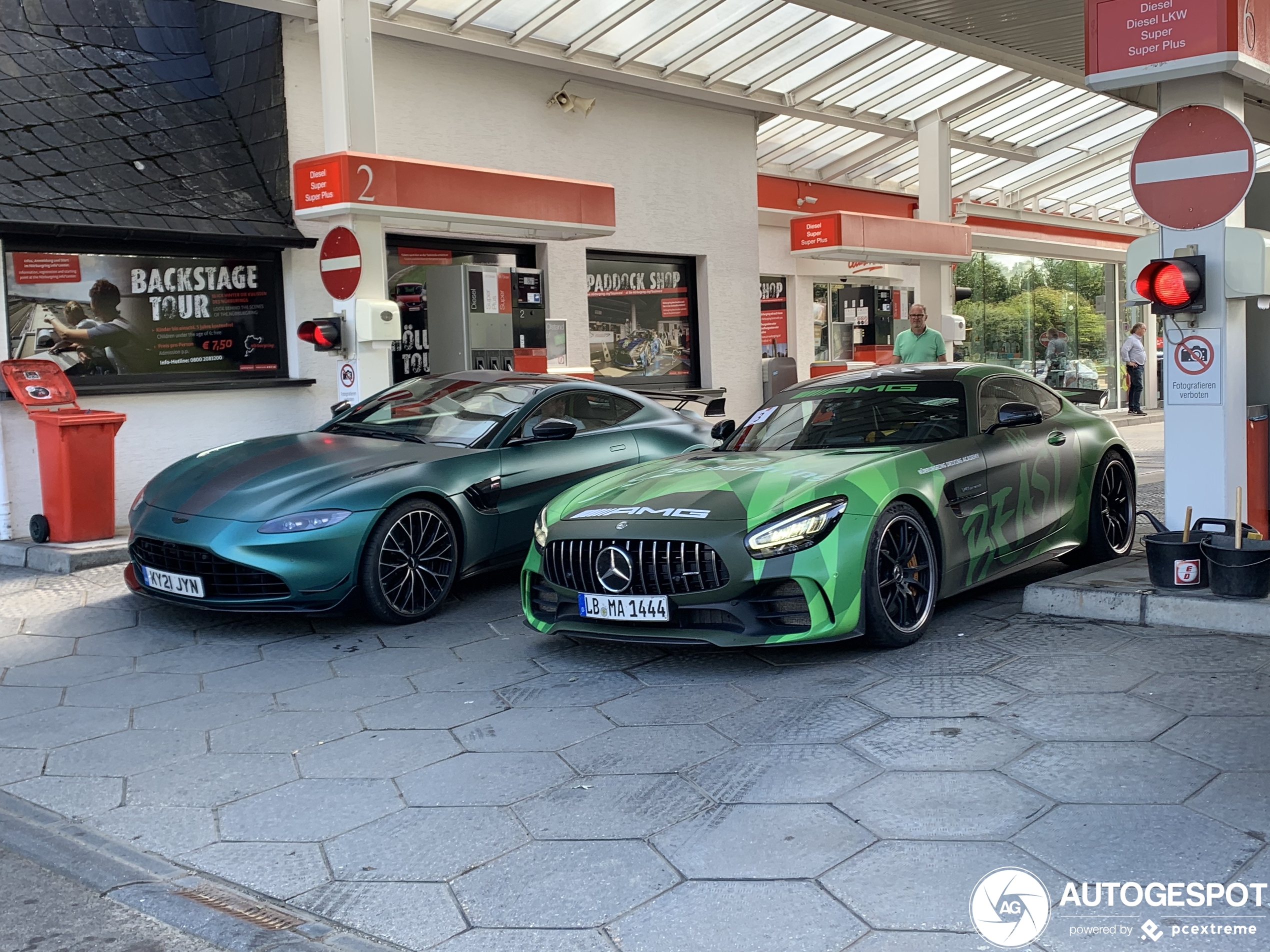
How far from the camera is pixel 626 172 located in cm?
1497

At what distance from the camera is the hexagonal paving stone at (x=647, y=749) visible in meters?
4.23

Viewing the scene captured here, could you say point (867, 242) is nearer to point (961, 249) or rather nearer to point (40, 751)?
point (961, 249)

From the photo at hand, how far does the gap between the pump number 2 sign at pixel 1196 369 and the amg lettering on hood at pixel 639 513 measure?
2.93 metres

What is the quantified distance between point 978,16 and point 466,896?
10466 millimetres

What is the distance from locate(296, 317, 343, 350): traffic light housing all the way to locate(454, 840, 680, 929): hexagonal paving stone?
7.42 metres

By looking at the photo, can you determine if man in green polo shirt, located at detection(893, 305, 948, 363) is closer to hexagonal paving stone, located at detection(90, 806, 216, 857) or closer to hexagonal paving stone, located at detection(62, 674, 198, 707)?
hexagonal paving stone, located at detection(62, 674, 198, 707)

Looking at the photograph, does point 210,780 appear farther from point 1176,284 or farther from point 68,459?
point 68,459

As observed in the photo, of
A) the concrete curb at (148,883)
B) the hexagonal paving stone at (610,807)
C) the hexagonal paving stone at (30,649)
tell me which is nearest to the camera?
the concrete curb at (148,883)

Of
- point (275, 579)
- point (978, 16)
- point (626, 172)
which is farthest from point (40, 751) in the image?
point (626, 172)

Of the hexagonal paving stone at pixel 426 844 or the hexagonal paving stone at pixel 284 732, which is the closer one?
the hexagonal paving stone at pixel 426 844

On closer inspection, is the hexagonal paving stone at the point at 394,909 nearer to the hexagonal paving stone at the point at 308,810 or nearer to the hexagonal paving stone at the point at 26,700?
the hexagonal paving stone at the point at 308,810

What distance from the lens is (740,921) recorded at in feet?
10.0

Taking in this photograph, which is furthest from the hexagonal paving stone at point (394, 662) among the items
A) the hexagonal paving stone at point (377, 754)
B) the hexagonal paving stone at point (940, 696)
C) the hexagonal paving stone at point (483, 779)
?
the hexagonal paving stone at point (940, 696)

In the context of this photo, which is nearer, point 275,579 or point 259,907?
point 259,907
